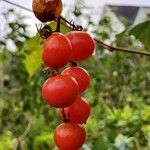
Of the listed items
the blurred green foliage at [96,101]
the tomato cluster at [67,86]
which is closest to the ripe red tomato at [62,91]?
the tomato cluster at [67,86]

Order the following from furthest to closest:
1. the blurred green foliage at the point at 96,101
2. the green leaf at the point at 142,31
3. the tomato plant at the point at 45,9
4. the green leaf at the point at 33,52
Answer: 1. the blurred green foliage at the point at 96,101
2. the green leaf at the point at 142,31
3. the green leaf at the point at 33,52
4. the tomato plant at the point at 45,9

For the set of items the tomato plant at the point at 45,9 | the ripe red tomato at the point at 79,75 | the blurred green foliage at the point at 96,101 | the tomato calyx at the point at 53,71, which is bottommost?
the blurred green foliage at the point at 96,101

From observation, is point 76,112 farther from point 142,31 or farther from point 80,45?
point 142,31

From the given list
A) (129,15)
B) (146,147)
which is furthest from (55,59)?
(129,15)

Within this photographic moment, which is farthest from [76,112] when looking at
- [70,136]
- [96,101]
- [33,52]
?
[96,101]

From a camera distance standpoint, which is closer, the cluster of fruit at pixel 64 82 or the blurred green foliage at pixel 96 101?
the cluster of fruit at pixel 64 82

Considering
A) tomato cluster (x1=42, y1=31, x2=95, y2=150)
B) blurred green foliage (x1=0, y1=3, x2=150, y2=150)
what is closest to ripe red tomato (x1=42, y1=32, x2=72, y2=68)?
tomato cluster (x1=42, y1=31, x2=95, y2=150)

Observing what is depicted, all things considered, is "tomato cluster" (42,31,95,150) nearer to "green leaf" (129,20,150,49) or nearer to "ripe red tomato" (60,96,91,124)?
"ripe red tomato" (60,96,91,124)

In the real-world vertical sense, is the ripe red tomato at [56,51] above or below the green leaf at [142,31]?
above

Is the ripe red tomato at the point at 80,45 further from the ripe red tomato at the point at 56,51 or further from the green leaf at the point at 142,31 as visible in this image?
the green leaf at the point at 142,31
